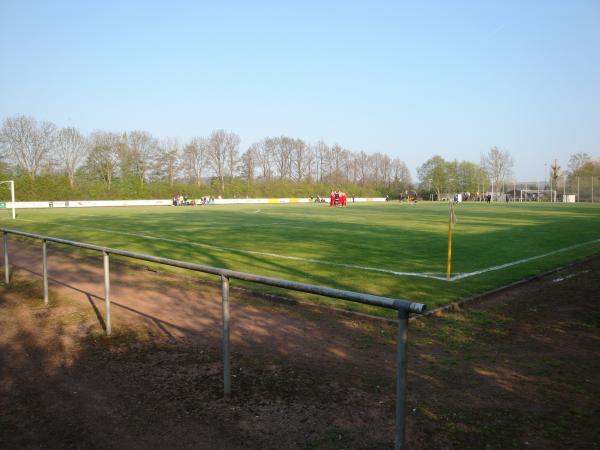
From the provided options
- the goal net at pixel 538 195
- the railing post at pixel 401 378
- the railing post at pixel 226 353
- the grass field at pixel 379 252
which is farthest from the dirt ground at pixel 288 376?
the goal net at pixel 538 195

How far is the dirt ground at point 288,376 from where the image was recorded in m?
3.58

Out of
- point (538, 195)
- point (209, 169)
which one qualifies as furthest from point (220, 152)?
point (538, 195)

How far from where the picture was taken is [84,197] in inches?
2613

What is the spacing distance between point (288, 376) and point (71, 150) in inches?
3047

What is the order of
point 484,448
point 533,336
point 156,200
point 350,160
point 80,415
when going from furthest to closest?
1. point 350,160
2. point 156,200
3. point 533,336
4. point 80,415
5. point 484,448

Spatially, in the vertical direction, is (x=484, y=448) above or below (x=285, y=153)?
below

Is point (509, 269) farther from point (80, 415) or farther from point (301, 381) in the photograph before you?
point (80, 415)

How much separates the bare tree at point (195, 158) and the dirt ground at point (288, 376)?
264ft

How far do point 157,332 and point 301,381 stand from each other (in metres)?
2.62

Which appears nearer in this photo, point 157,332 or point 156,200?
point 157,332

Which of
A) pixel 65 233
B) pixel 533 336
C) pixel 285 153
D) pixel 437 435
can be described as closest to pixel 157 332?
pixel 437 435

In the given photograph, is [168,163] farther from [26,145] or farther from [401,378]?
[401,378]

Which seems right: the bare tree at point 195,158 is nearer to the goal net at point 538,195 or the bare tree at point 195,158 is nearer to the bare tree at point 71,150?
the bare tree at point 71,150

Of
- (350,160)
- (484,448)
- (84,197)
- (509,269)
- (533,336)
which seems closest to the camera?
(484,448)
